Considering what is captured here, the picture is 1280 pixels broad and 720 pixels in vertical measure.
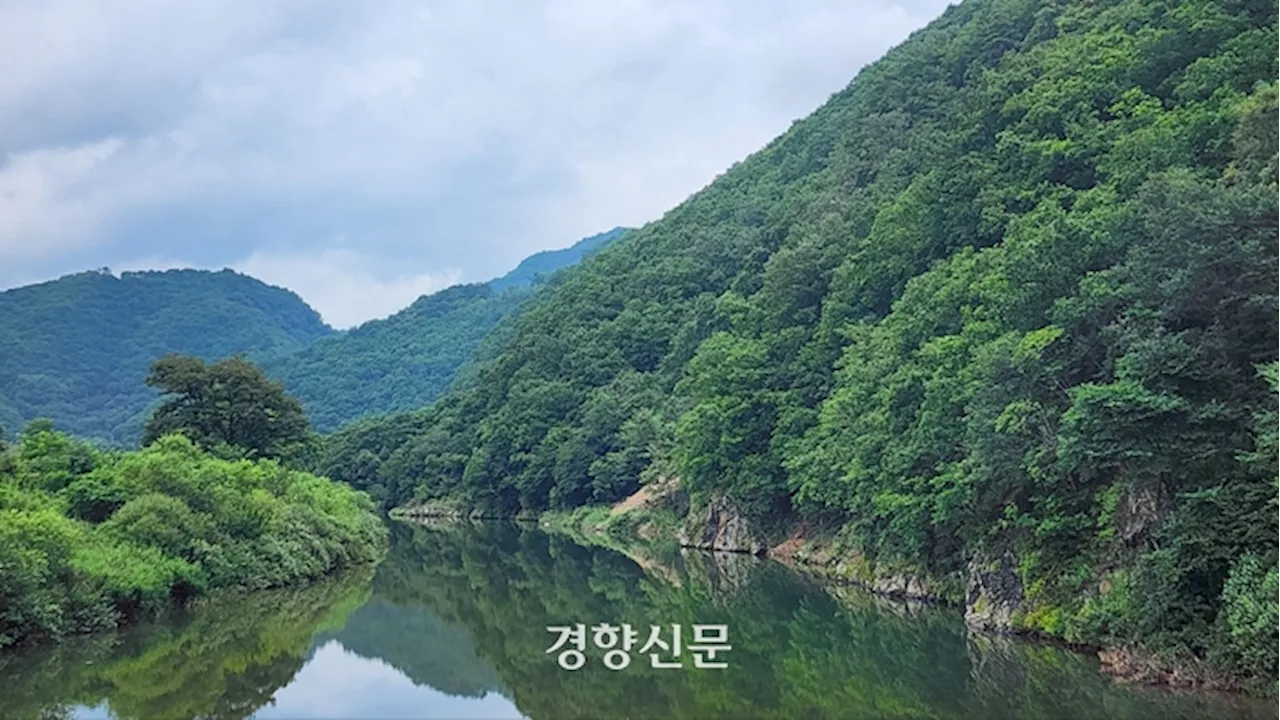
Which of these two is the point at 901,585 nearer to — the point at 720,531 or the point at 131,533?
the point at 131,533

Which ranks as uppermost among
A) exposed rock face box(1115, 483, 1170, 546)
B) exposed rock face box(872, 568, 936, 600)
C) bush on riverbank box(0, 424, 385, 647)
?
bush on riverbank box(0, 424, 385, 647)

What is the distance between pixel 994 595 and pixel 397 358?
13623cm

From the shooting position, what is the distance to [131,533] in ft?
78.4

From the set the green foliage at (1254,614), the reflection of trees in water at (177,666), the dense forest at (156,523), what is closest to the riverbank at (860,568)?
the green foliage at (1254,614)

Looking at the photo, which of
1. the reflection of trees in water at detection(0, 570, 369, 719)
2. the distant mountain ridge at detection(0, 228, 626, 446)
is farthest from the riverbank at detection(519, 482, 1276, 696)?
the distant mountain ridge at detection(0, 228, 626, 446)

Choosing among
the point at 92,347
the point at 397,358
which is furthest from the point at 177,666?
the point at 92,347

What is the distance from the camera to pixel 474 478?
7662cm

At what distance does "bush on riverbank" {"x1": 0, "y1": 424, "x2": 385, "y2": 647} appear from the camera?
19.7m

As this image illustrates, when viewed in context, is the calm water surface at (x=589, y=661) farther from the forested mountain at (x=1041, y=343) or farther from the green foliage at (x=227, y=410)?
the green foliage at (x=227, y=410)

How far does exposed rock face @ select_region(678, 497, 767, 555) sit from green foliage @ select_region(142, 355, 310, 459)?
15.8 m

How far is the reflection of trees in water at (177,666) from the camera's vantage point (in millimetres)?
15805

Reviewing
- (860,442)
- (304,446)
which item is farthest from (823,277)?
(304,446)

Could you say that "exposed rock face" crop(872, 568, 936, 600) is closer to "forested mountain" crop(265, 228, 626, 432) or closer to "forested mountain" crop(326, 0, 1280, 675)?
"forested mountain" crop(326, 0, 1280, 675)

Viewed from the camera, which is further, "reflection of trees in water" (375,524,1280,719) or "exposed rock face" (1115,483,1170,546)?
"exposed rock face" (1115,483,1170,546)
